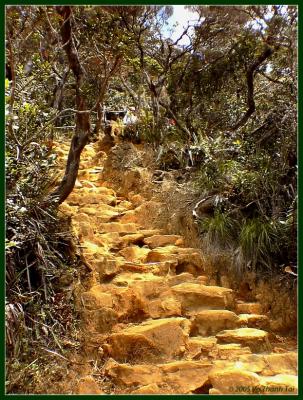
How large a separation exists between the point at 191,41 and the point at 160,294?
6535 mm

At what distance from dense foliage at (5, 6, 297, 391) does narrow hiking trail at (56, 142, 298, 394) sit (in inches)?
15.5

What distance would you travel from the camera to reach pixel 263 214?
5023mm

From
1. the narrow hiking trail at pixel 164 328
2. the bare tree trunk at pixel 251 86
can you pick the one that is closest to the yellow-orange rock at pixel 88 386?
the narrow hiking trail at pixel 164 328

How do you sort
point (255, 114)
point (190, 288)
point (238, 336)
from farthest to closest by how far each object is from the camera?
point (255, 114) → point (190, 288) → point (238, 336)

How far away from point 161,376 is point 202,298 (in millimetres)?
1130

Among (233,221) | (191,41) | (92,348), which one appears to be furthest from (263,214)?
(191,41)

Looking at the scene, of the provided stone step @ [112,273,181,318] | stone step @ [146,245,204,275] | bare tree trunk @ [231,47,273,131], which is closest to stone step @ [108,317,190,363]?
stone step @ [112,273,181,318]

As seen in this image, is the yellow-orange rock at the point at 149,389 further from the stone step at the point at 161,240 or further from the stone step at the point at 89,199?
the stone step at the point at 89,199

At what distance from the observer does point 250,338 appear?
3.89 m

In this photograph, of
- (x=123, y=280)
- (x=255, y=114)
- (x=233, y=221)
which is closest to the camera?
(x=123, y=280)

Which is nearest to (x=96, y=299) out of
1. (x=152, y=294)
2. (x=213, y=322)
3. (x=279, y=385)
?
(x=152, y=294)

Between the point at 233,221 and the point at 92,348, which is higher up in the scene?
the point at 233,221

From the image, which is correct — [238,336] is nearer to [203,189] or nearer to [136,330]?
[136,330]

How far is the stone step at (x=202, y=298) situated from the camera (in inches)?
175
